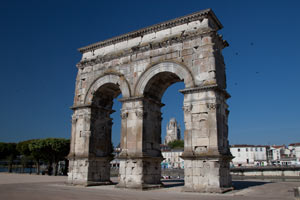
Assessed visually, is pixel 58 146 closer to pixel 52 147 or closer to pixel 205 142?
pixel 52 147

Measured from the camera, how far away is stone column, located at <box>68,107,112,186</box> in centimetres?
1856

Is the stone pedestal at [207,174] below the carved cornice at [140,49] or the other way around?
below

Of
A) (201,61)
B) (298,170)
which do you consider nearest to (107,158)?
(201,61)

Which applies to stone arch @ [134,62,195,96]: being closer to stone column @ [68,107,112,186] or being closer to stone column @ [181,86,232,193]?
stone column @ [181,86,232,193]

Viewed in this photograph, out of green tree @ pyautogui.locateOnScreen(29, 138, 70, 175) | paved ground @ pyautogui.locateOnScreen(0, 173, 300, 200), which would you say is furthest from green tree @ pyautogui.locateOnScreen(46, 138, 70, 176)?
paved ground @ pyautogui.locateOnScreen(0, 173, 300, 200)

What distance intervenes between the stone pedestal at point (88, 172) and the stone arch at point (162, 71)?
5.85 meters

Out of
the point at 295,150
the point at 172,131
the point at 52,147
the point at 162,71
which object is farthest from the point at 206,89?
the point at 172,131

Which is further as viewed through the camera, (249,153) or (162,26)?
(249,153)

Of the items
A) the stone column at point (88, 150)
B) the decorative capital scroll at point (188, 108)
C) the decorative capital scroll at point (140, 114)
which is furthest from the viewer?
the stone column at point (88, 150)

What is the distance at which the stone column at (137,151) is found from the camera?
52.3 feet

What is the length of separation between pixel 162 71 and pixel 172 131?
12795 centimetres

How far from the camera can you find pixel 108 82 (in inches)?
750

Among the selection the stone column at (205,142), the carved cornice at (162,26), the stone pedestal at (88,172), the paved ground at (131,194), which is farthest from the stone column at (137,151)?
the carved cornice at (162,26)

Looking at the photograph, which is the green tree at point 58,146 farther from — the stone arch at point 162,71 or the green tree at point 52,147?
the stone arch at point 162,71
